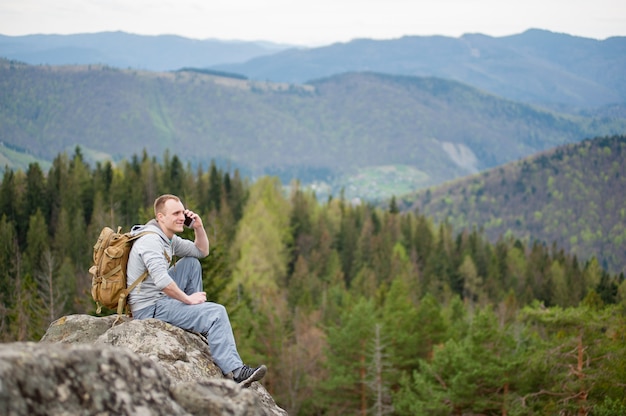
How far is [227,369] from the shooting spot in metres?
9.48

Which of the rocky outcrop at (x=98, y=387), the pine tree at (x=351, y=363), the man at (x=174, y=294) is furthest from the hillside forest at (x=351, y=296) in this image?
the rocky outcrop at (x=98, y=387)

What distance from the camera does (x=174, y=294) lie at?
966 cm

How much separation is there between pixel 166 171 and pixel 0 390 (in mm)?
109774

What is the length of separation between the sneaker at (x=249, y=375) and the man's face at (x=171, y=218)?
2.38 meters

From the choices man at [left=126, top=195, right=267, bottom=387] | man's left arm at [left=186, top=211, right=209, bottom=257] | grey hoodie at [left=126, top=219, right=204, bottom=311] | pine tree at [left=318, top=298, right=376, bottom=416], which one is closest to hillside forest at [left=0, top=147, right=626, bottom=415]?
pine tree at [left=318, top=298, right=376, bottom=416]

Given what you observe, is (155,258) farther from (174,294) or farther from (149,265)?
(174,294)

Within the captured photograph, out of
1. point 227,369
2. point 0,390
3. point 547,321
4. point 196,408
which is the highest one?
point 0,390

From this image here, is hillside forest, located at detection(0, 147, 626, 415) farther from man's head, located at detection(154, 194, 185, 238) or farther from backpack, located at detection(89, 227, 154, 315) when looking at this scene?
backpack, located at detection(89, 227, 154, 315)

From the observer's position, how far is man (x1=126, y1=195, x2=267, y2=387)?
31.1 ft

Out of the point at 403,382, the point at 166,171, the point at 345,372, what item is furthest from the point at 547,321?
the point at 166,171

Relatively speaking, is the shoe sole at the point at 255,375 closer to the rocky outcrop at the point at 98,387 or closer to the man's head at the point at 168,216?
the rocky outcrop at the point at 98,387

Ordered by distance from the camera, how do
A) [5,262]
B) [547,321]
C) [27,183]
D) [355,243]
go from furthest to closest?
[355,243], [27,183], [5,262], [547,321]

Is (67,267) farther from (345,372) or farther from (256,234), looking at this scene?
(345,372)

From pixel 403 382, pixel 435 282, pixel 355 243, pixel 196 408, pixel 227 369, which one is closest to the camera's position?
pixel 196 408
